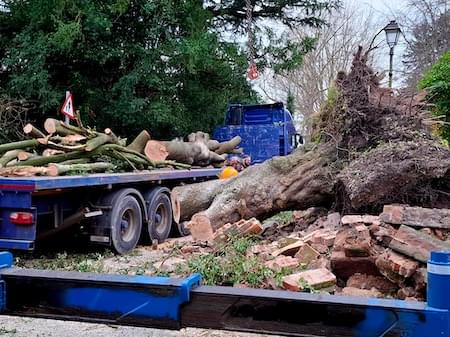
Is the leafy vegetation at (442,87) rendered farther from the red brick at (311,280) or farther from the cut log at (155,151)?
the red brick at (311,280)

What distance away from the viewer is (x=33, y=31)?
45.0 feet

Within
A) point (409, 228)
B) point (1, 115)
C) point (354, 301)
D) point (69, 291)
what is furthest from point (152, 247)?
point (1, 115)

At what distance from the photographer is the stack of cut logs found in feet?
21.2

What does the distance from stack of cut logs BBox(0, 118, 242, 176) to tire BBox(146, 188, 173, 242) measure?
0.57 metres

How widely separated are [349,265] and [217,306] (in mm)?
3073

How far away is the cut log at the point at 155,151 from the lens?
29.7ft

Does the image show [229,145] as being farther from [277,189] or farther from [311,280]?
[311,280]

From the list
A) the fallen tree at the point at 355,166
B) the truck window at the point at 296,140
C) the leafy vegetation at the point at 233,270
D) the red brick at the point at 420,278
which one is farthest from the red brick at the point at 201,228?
the truck window at the point at 296,140

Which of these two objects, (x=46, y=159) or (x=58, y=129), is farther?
(x=58, y=129)

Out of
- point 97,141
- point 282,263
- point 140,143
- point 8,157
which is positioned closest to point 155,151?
point 140,143

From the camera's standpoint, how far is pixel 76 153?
23.5 ft

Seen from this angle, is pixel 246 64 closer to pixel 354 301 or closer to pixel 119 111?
pixel 119 111

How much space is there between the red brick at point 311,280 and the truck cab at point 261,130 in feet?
27.9

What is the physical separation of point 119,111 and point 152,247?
6971 millimetres
